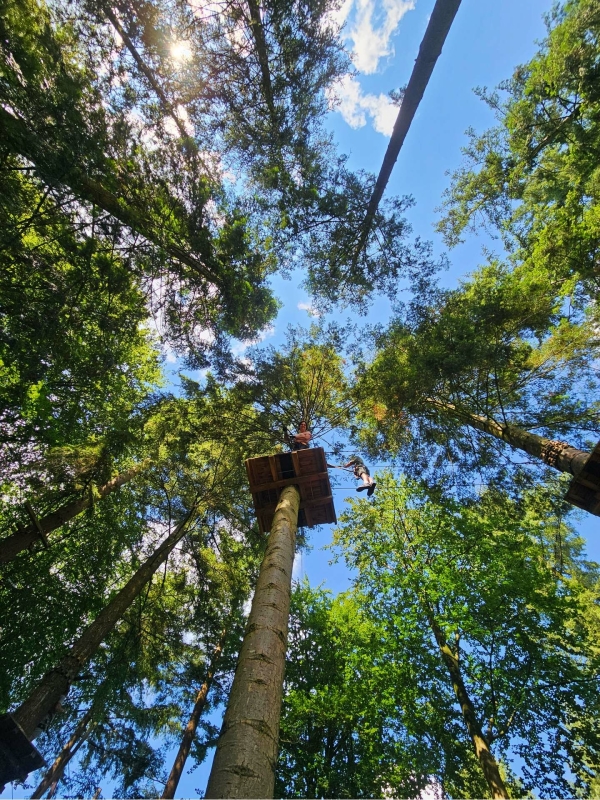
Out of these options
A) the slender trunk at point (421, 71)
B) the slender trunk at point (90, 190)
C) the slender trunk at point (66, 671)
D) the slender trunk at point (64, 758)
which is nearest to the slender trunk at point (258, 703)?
the slender trunk at point (66, 671)

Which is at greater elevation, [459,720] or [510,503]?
[510,503]

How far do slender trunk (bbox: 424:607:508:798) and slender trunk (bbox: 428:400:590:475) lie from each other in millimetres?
5602

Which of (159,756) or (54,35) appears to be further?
(159,756)

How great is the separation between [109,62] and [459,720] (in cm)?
1676

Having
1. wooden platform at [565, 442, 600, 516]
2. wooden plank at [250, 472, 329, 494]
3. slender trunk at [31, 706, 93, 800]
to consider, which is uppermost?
wooden platform at [565, 442, 600, 516]

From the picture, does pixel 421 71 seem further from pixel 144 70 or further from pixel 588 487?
pixel 588 487

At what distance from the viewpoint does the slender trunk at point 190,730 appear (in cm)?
952

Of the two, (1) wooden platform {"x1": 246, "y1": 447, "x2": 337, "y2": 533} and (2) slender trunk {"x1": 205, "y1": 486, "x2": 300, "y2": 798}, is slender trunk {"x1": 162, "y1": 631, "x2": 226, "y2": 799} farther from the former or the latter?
(2) slender trunk {"x1": 205, "y1": 486, "x2": 300, "y2": 798}

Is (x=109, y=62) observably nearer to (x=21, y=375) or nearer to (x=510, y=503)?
(x=21, y=375)

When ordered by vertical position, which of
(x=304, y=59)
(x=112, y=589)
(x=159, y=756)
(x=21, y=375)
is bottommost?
(x=159, y=756)

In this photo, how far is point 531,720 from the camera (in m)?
7.97

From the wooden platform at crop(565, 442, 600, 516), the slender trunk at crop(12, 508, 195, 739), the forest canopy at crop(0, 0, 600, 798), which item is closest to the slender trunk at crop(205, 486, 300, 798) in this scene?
the forest canopy at crop(0, 0, 600, 798)

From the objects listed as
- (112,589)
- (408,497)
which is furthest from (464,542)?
(112,589)

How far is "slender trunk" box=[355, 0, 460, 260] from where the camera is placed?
4.34 m
